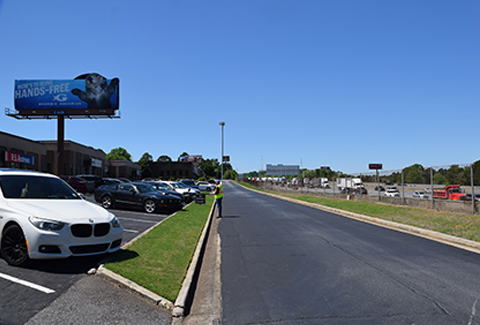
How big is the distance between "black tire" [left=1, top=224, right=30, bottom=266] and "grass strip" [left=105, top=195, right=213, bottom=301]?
137 centimetres

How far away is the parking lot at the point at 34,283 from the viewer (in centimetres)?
446

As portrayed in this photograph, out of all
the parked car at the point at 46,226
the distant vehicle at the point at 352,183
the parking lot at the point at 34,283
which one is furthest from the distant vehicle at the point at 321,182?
the parking lot at the point at 34,283

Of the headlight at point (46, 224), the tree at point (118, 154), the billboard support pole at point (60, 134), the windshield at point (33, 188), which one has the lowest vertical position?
the headlight at point (46, 224)

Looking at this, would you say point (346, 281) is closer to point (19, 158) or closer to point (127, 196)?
point (127, 196)

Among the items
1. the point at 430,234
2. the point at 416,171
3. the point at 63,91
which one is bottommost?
the point at 430,234

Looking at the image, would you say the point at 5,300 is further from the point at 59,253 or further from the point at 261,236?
the point at 261,236

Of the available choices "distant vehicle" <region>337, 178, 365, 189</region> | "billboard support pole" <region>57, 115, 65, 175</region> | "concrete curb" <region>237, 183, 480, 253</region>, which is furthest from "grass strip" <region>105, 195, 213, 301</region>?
"billboard support pole" <region>57, 115, 65, 175</region>

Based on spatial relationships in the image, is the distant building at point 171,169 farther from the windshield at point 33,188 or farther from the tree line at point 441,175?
the windshield at point 33,188

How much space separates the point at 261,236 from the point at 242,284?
17.1 feet

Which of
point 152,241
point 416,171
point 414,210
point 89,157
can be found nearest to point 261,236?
point 152,241

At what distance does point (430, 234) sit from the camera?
38.9 feet

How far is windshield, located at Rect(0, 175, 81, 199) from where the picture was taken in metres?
7.12

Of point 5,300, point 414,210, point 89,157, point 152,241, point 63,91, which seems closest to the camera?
point 5,300

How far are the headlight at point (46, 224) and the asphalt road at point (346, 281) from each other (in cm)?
301
